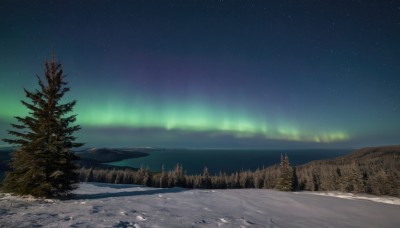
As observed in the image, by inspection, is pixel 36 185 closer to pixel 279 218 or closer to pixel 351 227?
pixel 279 218

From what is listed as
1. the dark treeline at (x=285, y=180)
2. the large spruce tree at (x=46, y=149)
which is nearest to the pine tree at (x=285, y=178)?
the dark treeline at (x=285, y=180)

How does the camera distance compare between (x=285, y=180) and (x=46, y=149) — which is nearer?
(x=46, y=149)

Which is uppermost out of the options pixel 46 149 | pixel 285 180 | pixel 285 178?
pixel 46 149

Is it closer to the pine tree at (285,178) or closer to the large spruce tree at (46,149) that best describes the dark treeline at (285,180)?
the pine tree at (285,178)

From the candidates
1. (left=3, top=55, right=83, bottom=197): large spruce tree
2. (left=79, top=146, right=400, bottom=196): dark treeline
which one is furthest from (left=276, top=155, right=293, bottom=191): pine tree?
(left=3, top=55, right=83, bottom=197): large spruce tree

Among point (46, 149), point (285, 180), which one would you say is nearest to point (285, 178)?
point (285, 180)

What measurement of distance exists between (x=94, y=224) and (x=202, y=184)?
266ft

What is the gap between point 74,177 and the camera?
13109mm

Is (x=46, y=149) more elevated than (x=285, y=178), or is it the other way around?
(x=46, y=149)

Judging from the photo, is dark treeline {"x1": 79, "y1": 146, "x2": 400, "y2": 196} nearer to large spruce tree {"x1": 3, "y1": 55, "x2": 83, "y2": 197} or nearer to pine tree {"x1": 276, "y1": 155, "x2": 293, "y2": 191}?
pine tree {"x1": 276, "y1": 155, "x2": 293, "y2": 191}

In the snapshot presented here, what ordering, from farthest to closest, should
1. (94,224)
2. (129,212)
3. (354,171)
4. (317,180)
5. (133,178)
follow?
(317,180), (133,178), (354,171), (129,212), (94,224)

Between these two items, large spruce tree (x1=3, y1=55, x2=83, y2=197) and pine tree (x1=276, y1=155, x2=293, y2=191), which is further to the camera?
pine tree (x1=276, y1=155, x2=293, y2=191)

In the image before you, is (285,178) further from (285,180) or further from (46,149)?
(46,149)

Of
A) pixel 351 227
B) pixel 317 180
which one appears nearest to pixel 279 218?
pixel 351 227
